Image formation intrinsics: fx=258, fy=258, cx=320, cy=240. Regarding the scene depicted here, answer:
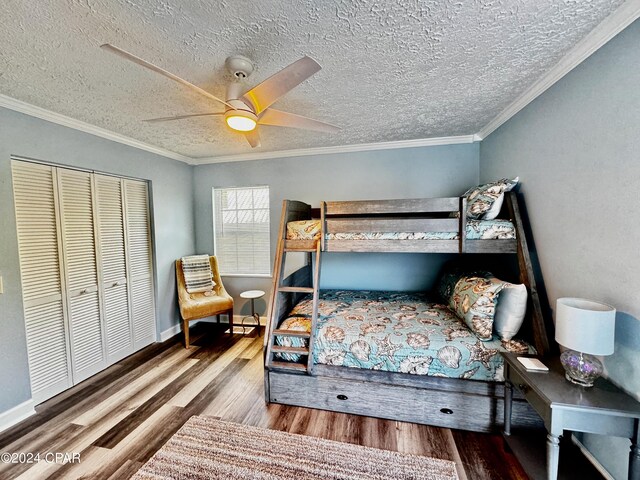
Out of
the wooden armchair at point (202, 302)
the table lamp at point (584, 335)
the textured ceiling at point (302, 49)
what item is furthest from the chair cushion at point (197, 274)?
the table lamp at point (584, 335)

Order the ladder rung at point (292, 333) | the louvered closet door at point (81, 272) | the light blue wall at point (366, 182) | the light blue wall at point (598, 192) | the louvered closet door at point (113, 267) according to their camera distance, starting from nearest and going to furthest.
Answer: the light blue wall at point (598, 192), the ladder rung at point (292, 333), the louvered closet door at point (81, 272), the louvered closet door at point (113, 267), the light blue wall at point (366, 182)

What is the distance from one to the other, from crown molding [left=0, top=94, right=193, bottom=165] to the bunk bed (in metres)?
2.11

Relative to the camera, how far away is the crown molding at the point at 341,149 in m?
3.10

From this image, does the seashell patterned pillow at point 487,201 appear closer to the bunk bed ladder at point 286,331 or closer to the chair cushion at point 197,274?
the bunk bed ladder at point 286,331

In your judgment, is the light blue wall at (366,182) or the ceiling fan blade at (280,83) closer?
the ceiling fan blade at (280,83)

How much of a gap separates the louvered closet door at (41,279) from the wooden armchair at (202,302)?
1.06m

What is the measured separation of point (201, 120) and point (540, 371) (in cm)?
318

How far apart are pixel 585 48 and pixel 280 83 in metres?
1.76

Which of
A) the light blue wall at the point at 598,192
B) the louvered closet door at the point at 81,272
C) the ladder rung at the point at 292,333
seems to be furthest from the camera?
the louvered closet door at the point at 81,272

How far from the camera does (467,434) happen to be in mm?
1828

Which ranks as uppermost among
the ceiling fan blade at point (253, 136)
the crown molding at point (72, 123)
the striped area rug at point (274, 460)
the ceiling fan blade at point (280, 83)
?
the crown molding at point (72, 123)

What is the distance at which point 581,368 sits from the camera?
1.34 metres

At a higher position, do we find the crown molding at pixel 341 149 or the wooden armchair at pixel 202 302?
the crown molding at pixel 341 149

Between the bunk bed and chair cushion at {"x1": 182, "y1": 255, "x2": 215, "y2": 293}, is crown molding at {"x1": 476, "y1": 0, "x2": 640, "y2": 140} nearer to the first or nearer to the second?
the bunk bed
